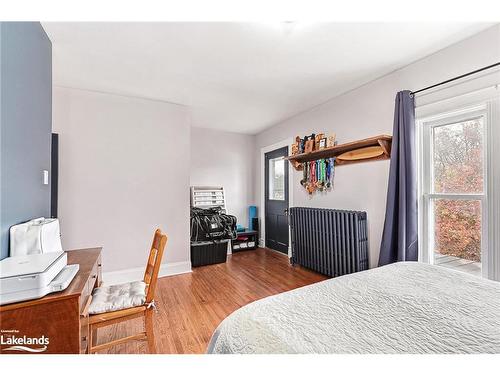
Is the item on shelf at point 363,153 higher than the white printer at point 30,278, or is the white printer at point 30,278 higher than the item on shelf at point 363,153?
the item on shelf at point 363,153

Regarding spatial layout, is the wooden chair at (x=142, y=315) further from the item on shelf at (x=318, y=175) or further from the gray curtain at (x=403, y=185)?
the item on shelf at (x=318, y=175)

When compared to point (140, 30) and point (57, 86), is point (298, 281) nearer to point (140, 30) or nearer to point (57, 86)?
point (140, 30)

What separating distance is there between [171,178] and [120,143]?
2.54 ft

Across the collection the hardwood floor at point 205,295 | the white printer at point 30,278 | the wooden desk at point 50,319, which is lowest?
the hardwood floor at point 205,295

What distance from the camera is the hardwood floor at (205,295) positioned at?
181 cm

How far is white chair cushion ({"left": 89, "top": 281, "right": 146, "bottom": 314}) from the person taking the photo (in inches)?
56.3

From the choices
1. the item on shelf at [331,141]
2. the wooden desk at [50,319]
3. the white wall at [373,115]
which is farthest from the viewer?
the item on shelf at [331,141]

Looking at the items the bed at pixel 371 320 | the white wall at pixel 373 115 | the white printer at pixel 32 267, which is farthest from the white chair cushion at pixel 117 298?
the white wall at pixel 373 115

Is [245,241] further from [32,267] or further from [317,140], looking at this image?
[32,267]

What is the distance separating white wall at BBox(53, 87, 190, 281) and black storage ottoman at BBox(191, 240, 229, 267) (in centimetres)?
Answer: 20

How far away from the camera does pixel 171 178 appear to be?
10.8ft

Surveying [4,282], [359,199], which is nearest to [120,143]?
[4,282]

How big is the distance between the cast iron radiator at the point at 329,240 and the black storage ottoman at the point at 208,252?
1.14 metres

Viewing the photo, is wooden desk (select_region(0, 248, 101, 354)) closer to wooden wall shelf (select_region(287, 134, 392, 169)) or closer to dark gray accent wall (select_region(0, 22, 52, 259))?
dark gray accent wall (select_region(0, 22, 52, 259))
